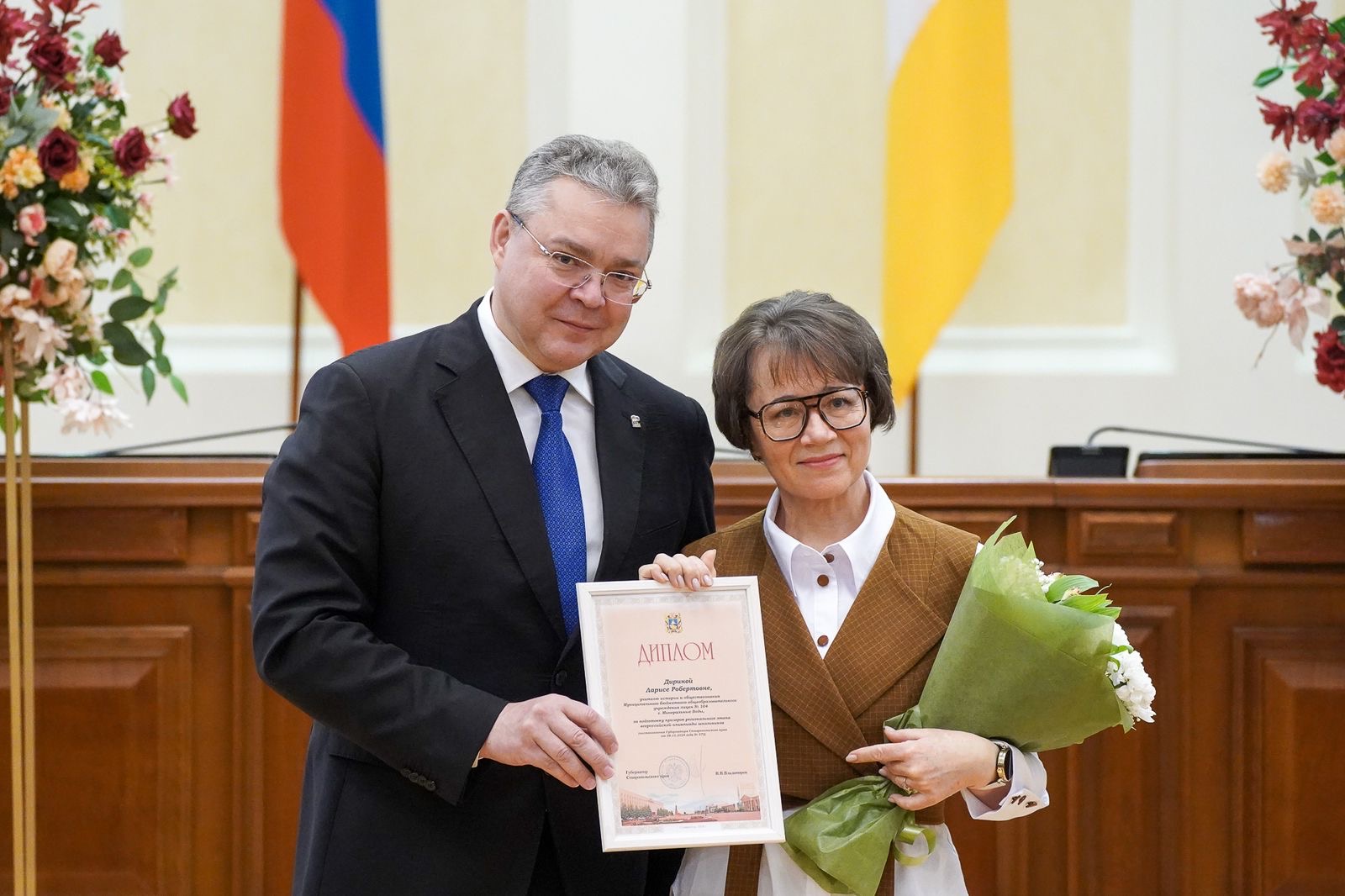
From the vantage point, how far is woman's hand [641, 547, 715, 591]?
1736mm

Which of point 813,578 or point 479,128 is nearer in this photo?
point 813,578

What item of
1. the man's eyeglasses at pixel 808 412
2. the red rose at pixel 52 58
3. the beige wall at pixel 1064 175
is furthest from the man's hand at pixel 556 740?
the beige wall at pixel 1064 175

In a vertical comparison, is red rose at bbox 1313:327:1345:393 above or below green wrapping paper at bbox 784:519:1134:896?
above

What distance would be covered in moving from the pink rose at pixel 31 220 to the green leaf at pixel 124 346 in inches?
12.6

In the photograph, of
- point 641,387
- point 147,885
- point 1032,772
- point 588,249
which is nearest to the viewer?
point 1032,772

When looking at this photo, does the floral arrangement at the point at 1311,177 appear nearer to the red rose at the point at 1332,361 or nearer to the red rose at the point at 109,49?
the red rose at the point at 1332,361

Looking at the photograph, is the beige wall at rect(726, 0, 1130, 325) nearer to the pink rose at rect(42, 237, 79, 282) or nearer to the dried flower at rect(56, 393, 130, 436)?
the dried flower at rect(56, 393, 130, 436)

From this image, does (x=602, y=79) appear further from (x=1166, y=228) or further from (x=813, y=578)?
(x=813, y=578)

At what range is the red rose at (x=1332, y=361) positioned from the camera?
2.76 meters

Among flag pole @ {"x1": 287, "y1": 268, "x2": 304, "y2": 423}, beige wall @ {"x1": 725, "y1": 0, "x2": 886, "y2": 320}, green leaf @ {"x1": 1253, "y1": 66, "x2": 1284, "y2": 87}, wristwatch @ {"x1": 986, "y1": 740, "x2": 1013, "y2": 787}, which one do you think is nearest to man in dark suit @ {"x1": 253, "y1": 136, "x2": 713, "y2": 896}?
wristwatch @ {"x1": 986, "y1": 740, "x2": 1013, "y2": 787}

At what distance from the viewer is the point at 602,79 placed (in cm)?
457

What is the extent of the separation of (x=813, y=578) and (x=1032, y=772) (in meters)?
0.40

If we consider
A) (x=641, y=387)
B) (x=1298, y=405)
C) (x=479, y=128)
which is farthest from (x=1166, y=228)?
(x=641, y=387)

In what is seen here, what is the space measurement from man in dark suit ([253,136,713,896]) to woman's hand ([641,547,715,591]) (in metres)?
0.18
